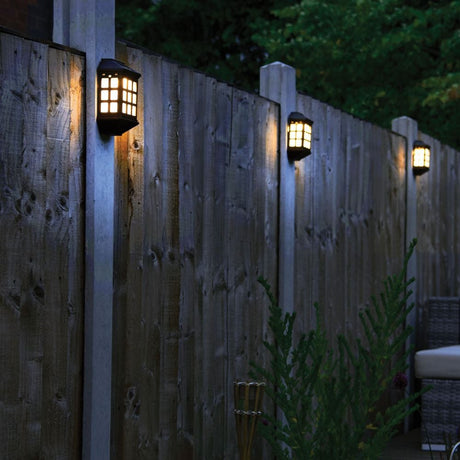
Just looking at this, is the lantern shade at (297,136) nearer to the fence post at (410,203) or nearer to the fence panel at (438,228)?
the fence post at (410,203)

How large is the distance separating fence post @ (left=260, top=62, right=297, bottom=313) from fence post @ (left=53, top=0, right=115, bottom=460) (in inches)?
65.2

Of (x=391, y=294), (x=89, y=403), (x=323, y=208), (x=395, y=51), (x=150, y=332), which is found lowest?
(x=89, y=403)

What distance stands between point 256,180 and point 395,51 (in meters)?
8.37

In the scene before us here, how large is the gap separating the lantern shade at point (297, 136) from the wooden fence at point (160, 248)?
0.09m

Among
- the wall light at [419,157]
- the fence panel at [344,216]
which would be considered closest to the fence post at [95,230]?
the fence panel at [344,216]

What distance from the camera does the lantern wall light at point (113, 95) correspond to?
323 cm

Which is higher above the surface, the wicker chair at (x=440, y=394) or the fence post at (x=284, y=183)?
the fence post at (x=284, y=183)

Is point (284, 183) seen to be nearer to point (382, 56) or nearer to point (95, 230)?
point (95, 230)

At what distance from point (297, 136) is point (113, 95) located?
6.01ft

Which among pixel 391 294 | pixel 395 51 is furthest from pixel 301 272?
pixel 395 51

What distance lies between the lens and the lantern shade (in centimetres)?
488

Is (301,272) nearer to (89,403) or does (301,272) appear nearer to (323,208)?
(323,208)

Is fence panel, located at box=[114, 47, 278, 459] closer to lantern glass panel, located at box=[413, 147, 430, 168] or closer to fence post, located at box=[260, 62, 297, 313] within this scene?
fence post, located at box=[260, 62, 297, 313]

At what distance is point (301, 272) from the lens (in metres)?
5.11
